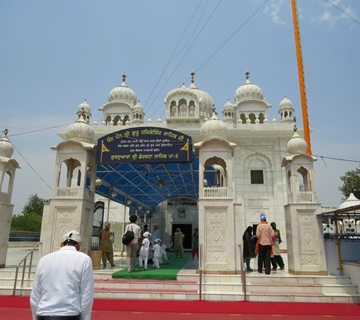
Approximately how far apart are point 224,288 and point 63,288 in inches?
221

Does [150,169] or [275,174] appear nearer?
[150,169]

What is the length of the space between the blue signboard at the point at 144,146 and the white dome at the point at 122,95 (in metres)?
18.5

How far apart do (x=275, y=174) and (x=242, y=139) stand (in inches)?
127

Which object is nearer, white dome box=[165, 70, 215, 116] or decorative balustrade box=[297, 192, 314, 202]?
decorative balustrade box=[297, 192, 314, 202]

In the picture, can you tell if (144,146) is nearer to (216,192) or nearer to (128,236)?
(216,192)

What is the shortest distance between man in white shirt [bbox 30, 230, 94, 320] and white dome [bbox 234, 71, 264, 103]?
23478 mm

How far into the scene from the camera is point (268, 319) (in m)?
5.07

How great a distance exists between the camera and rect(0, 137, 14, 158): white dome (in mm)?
10203

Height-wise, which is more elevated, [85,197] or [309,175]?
[309,175]

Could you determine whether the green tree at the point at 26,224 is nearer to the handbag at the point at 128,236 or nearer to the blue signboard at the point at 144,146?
the blue signboard at the point at 144,146

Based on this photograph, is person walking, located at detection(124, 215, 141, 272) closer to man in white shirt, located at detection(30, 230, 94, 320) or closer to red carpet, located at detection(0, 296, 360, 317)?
red carpet, located at detection(0, 296, 360, 317)

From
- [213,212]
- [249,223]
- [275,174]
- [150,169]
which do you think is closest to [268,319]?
[213,212]

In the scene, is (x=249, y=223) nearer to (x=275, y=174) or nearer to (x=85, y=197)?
(x=275, y=174)

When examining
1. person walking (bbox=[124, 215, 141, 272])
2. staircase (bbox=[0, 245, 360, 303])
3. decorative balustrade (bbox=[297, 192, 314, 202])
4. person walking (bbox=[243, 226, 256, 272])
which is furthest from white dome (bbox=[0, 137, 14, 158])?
decorative balustrade (bbox=[297, 192, 314, 202])
